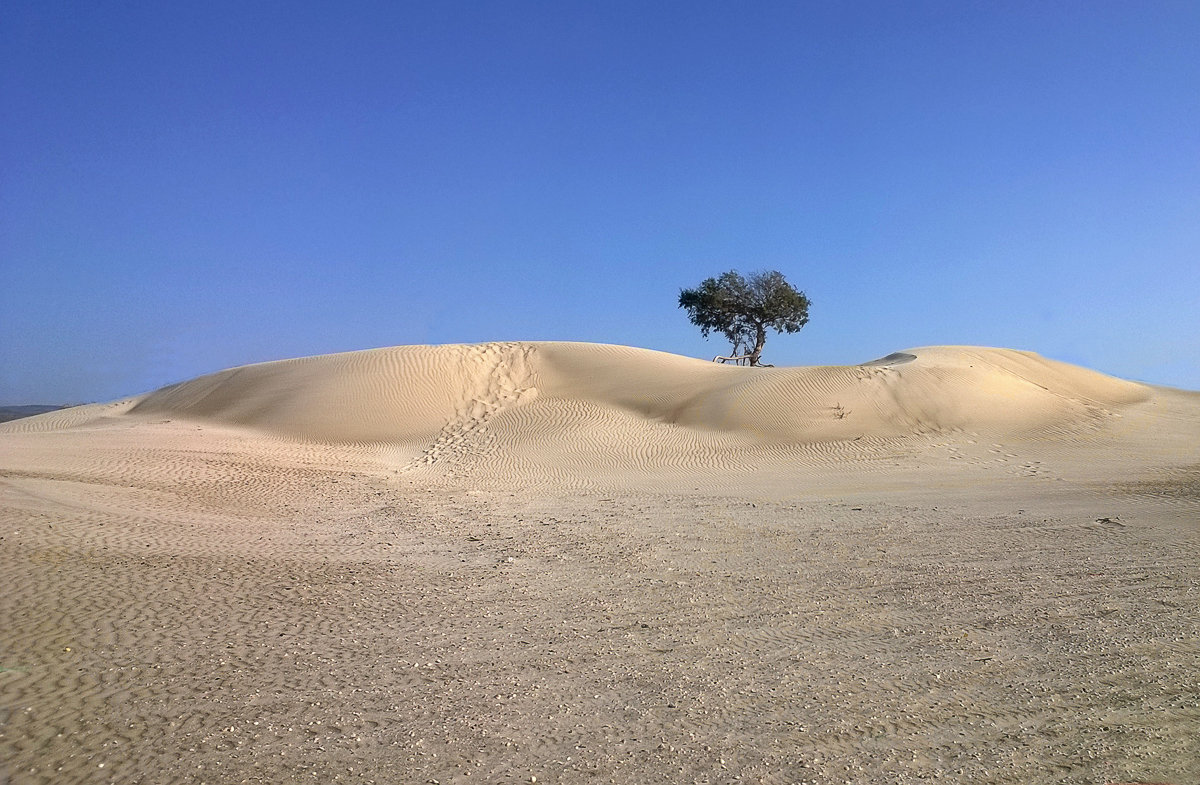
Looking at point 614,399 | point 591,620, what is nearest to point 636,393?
point 614,399

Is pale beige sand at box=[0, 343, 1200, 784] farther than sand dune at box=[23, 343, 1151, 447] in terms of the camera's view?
No

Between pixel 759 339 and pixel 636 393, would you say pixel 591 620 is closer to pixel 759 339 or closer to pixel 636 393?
pixel 636 393

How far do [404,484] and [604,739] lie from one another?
44.7 feet

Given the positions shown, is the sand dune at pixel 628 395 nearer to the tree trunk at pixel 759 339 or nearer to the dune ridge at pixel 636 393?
the dune ridge at pixel 636 393

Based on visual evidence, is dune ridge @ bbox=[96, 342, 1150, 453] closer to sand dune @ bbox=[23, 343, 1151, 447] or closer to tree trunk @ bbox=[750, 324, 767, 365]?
sand dune @ bbox=[23, 343, 1151, 447]

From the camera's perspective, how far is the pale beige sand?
4.65m

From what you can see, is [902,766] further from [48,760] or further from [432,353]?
[432,353]

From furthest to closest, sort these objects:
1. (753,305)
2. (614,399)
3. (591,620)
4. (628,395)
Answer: (753,305), (628,395), (614,399), (591,620)

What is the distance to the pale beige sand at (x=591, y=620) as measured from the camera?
4.65 metres

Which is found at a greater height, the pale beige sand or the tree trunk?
the tree trunk

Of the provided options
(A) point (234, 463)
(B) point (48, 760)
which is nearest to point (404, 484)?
(A) point (234, 463)

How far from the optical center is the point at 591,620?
A: 736cm

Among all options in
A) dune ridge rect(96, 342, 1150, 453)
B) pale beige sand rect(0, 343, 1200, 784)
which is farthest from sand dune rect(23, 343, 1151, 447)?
pale beige sand rect(0, 343, 1200, 784)

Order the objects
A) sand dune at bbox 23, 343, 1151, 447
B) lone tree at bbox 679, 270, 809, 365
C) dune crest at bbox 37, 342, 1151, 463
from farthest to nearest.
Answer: lone tree at bbox 679, 270, 809, 365
sand dune at bbox 23, 343, 1151, 447
dune crest at bbox 37, 342, 1151, 463
